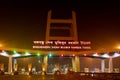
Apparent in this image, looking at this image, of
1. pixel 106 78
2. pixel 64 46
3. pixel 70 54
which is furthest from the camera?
pixel 64 46

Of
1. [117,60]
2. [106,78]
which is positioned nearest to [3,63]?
[117,60]

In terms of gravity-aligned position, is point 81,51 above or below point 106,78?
above

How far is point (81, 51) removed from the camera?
144 ft

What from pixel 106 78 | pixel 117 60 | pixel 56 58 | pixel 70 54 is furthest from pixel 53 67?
pixel 106 78

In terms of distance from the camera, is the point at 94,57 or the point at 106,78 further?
the point at 94,57

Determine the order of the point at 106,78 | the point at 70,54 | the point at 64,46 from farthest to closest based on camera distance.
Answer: the point at 64,46, the point at 70,54, the point at 106,78

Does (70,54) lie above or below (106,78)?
above

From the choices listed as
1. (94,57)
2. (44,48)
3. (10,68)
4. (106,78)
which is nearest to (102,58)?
(94,57)

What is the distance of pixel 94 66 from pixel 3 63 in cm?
1372

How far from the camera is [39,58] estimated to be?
46094 mm

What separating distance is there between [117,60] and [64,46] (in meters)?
8.51

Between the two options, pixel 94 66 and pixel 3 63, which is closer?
pixel 3 63

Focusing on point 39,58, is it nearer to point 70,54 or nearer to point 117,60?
point 70,54

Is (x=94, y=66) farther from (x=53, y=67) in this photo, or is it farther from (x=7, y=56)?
(x=7, y=56)
